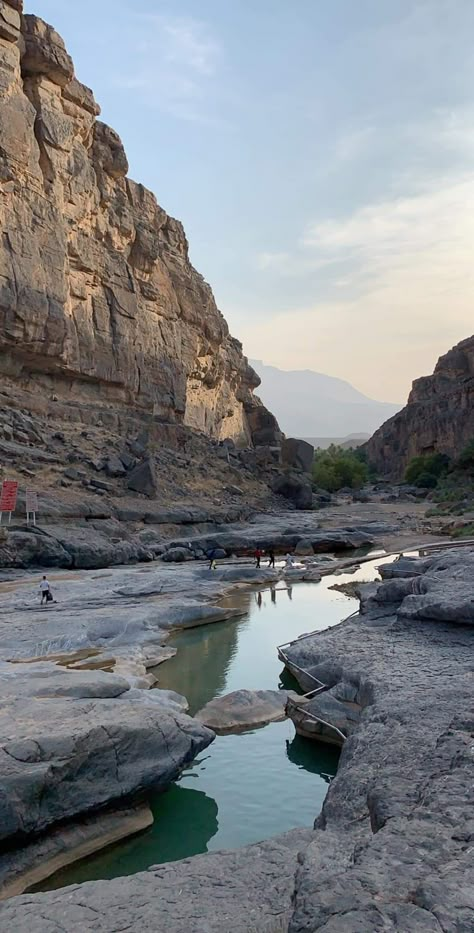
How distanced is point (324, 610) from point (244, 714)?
8.26 meters

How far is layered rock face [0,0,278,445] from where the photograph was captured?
109ft

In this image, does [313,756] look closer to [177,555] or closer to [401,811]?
[401,811]

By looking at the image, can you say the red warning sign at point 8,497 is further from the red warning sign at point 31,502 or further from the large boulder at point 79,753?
the large boulder at point 79,753

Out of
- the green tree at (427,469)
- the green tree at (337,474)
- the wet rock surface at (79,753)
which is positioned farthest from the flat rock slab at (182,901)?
the green tree at (337,474)

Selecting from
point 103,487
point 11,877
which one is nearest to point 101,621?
point 11,877

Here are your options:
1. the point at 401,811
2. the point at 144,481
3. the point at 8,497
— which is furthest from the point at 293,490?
the point at 401,811

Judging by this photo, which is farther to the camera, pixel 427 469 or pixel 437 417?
pixel 437 417

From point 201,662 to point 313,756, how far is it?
474 centimetres

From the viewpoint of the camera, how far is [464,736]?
448 cm

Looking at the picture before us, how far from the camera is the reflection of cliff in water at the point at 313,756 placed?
769cm

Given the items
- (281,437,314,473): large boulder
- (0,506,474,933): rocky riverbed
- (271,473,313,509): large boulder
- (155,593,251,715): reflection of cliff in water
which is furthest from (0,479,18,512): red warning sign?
(281,437,314,473): large boulder

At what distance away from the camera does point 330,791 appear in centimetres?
489

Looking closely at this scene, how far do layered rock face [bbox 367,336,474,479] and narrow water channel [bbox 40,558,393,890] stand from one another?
59.0 meters

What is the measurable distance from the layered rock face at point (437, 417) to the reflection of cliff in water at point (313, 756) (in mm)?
61874
